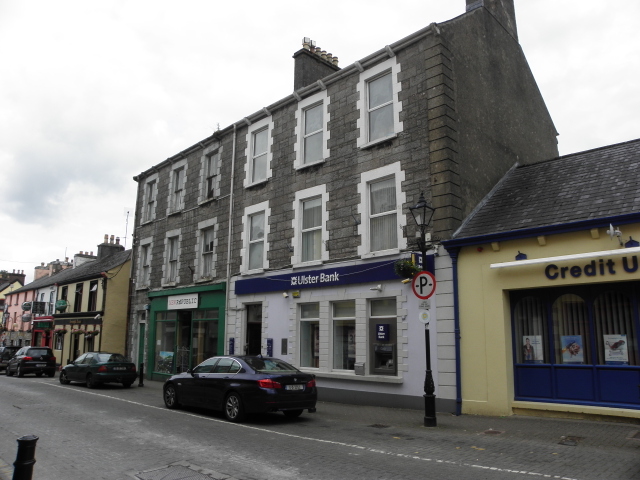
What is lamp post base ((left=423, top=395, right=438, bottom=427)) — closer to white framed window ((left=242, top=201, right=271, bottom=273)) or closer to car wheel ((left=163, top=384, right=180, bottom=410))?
car wheel ((left=163, top=384, right=180, bottom=410))

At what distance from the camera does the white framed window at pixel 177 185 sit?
933 inches

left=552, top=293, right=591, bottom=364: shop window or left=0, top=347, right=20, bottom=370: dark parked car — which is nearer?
left=552, top=293, right=591, bottom=364: shop window

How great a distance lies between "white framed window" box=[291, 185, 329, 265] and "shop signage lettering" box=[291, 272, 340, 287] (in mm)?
475

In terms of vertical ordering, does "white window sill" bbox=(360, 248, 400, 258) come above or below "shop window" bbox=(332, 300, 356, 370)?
above

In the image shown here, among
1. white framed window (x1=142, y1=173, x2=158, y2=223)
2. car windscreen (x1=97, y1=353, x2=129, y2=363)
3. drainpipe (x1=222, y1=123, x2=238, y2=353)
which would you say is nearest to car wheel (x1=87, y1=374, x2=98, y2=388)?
car windscreen (x1=97, y1=353, x2=129, y2=363)

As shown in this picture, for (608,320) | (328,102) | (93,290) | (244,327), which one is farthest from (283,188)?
(93,290)

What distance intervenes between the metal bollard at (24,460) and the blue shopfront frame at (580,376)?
9977mm

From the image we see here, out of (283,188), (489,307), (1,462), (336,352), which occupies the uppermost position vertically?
(283,188)

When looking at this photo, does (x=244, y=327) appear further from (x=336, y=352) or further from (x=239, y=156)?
(x=239, y=156)

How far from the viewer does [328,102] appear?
16.6 metres

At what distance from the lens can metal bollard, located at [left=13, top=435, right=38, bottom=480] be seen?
465 cm

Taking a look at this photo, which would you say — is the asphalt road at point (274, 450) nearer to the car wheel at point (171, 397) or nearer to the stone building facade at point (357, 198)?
the car wheel at point (171, 397)

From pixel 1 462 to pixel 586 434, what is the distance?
31.6 feet

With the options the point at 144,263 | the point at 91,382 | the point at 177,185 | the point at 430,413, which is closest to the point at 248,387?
the point at 430,413
